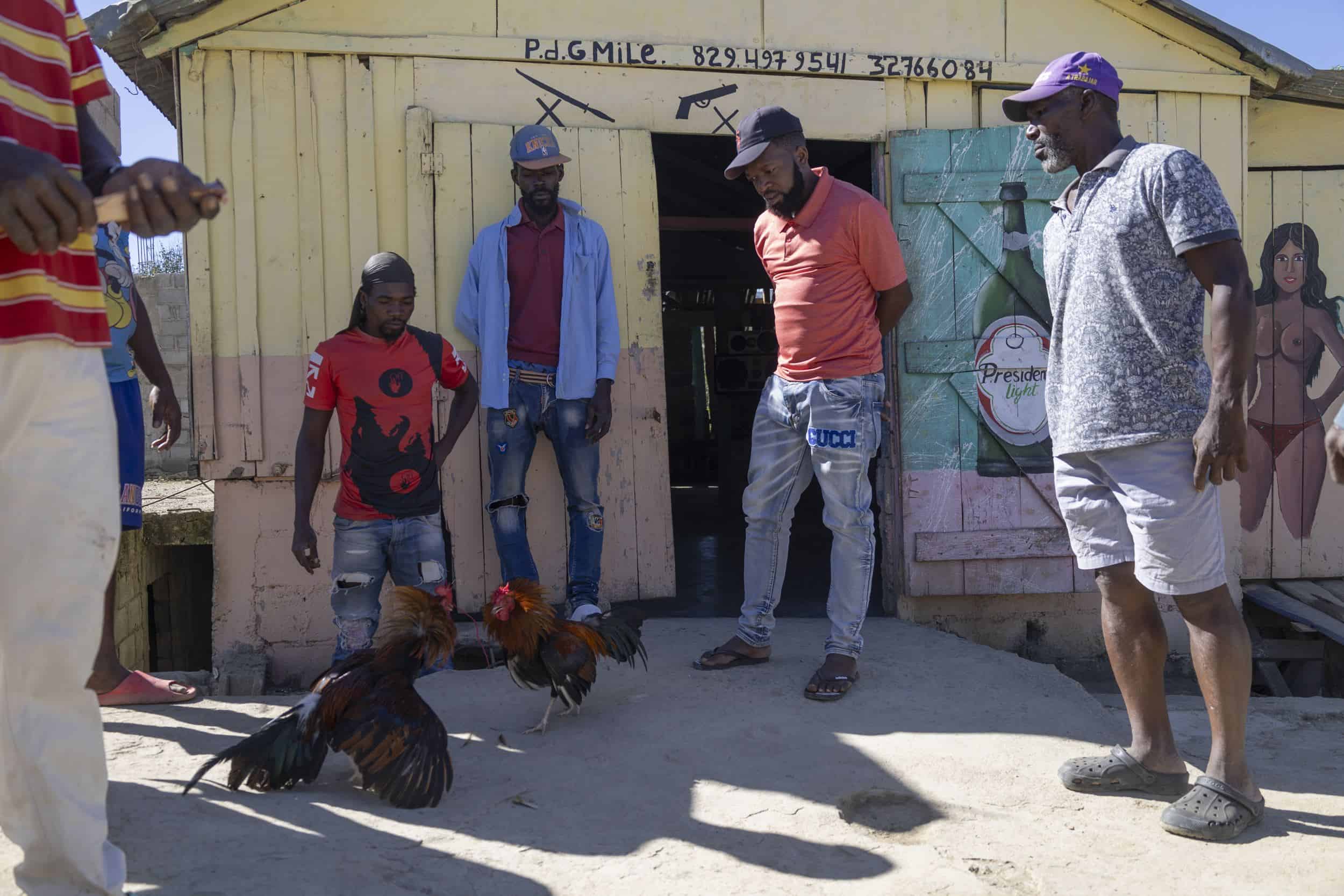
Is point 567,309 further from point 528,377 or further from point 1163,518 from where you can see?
point 1163,518

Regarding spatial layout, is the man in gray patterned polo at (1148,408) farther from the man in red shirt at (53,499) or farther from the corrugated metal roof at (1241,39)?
the corrugated metal roof at (1241,39)

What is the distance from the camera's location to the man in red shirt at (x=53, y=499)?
197 centimetres

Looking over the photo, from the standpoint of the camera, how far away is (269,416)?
5293 mm

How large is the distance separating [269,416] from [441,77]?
1.95m

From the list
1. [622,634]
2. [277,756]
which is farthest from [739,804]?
[277,756]

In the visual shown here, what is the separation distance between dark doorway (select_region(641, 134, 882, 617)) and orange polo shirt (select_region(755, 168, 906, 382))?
6.33 ft

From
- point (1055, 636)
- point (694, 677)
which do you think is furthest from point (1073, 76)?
point (1055, 636)

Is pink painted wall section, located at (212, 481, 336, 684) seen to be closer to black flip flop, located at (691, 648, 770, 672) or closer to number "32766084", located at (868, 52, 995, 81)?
black flip flop, located at (691, 648, 770, 672)

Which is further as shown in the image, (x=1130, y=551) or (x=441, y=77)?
(x=441, y=77)

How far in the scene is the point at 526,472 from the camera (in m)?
5.23

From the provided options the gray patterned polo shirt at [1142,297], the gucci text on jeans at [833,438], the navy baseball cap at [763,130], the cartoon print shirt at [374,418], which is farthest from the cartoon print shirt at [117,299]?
the gray patterned polo shirt at [1142,297]

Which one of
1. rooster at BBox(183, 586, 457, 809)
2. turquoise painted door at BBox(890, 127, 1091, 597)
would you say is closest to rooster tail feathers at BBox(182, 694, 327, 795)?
rooster at BBox(183, 586, 457, 809)

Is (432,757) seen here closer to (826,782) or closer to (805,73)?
(826,782)

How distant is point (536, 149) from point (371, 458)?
1763mm
